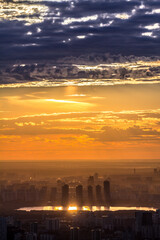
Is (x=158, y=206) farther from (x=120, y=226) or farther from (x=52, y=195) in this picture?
(x=120, y=226)

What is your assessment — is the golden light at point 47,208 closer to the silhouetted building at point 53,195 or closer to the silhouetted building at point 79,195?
the silhouetted building at point 79,195

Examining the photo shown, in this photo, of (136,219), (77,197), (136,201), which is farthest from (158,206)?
(136,219)

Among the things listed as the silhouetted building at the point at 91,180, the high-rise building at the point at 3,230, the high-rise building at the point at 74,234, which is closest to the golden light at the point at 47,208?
the silhouetted building at the point at 91,180

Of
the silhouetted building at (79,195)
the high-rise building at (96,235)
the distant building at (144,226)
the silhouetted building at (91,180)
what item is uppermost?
the silhouetted building at (91,180)

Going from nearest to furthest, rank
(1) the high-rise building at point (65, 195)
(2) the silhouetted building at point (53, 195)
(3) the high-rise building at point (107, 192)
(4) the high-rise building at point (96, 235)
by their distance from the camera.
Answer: (4) the high-rise building at point (96, 235) < (1) the high-rise building at point (65, 195) < (3) the high-rise building at point (107, 192) < (2) the silhouetted building at point (53, 195)

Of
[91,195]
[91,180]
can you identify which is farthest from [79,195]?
[91,180]

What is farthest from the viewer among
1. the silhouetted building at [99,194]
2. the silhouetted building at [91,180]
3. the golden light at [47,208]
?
the silhouetted building at [91,180]

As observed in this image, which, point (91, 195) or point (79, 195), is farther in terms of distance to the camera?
point (91, 195)

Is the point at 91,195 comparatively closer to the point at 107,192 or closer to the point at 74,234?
the point at 107,192
